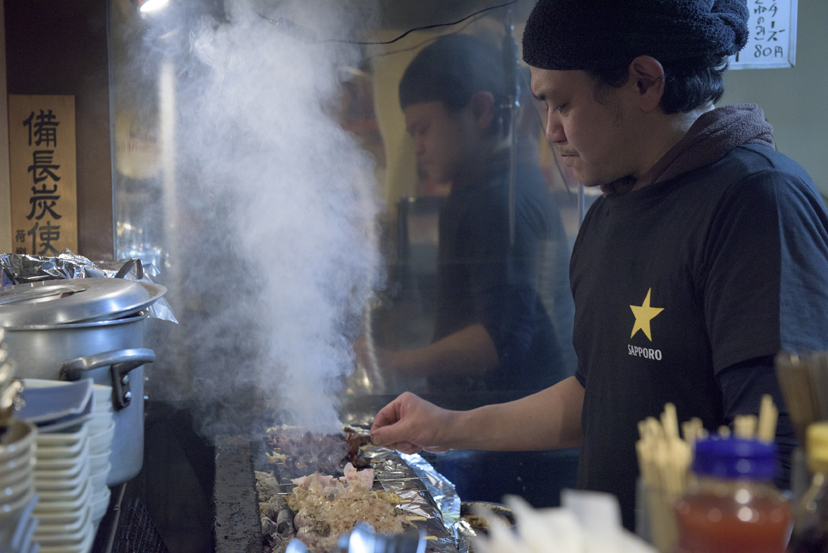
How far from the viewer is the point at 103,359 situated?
1152 mm

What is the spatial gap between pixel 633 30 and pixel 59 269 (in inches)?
78.3

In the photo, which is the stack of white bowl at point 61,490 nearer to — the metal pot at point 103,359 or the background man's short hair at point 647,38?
the metal pot at point 103,359

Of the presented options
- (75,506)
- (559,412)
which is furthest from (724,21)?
(75,506)

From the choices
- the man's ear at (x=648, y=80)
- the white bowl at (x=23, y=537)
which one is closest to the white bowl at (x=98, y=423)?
the white bowl at (x=23, y=537)

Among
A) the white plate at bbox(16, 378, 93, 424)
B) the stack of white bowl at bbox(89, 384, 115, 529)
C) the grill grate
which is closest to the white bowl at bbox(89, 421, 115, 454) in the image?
the stack of white bowl at bbox(89, 384, 115, 529)

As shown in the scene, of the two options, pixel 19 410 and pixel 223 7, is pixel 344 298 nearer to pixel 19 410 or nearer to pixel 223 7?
pixel 223 7

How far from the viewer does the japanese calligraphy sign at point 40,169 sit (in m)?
2.37

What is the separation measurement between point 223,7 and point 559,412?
2.11m

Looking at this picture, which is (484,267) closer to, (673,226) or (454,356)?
(454,356)

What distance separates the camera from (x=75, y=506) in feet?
2.29

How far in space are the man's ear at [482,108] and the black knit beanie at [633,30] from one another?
50.9 inches

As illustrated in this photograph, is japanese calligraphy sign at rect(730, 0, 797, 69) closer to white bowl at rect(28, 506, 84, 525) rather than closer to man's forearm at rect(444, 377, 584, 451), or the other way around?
man's forearm at rect(444, 377, 584, 451)

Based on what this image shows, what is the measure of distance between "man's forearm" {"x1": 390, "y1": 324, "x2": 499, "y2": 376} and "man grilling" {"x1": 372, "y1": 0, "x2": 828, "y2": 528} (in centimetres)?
107

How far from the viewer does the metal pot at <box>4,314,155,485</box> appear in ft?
3.62
